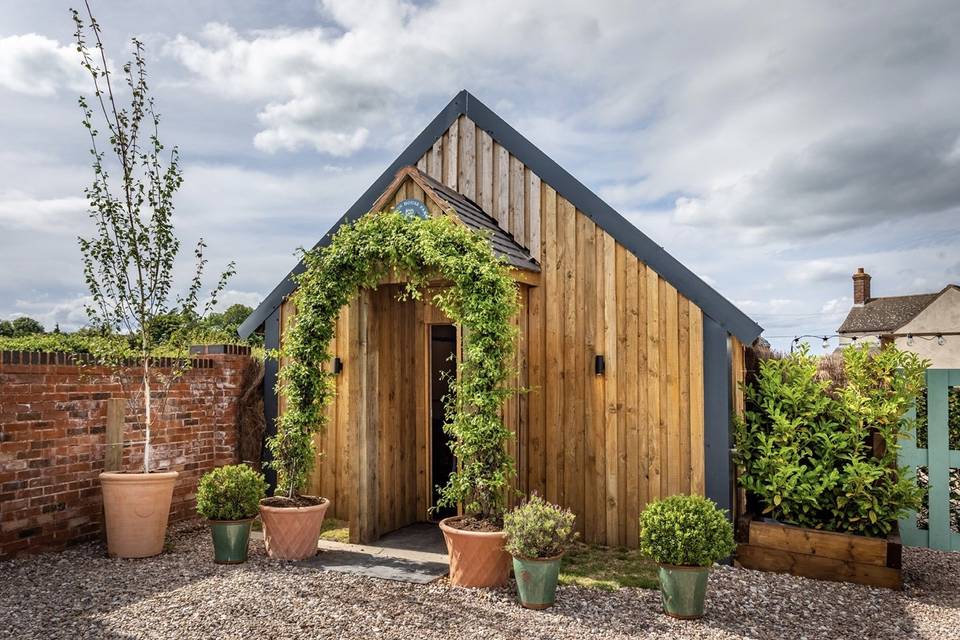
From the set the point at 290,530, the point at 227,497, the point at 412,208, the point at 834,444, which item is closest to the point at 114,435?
the point at 227,497

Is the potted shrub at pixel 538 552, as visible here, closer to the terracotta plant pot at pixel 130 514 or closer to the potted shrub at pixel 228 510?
the potted shrub at pixel 228 510

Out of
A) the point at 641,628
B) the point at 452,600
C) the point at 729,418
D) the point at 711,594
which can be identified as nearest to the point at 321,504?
the point at 452,600

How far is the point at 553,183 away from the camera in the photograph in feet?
23.1

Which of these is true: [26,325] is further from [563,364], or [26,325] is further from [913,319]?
[913,319]

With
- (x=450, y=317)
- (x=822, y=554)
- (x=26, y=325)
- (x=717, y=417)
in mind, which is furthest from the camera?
(x=26, y=325)

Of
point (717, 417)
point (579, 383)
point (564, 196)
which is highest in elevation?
point (564, 196)

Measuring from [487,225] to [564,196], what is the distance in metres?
0.89

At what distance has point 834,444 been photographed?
5902mm

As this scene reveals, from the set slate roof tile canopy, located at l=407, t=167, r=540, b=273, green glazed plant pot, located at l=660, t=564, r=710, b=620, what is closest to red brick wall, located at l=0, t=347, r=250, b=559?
slate roof tile canopy, located at l=407, t=167, r=540, b=273

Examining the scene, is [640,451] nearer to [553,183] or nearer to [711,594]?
[711,594]

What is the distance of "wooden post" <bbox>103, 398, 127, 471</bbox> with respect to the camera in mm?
6637

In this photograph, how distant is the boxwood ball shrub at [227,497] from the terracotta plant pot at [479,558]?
2.06m

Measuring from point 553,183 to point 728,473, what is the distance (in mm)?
3445

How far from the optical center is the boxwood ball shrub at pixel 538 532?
482cm
